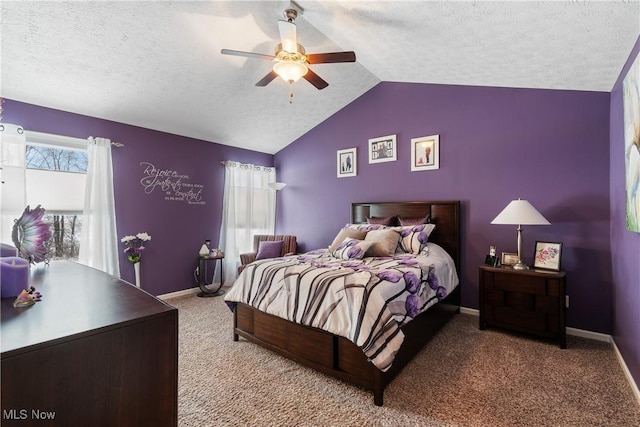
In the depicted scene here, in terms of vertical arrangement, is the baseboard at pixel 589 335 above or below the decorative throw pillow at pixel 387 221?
below

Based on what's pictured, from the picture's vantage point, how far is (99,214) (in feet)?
11.5

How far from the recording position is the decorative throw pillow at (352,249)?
9.70 feet

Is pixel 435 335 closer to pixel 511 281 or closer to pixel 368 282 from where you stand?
pixel 511 281

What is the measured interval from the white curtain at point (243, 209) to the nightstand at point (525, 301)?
11.7ft

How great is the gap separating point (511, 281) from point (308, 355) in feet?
6.74

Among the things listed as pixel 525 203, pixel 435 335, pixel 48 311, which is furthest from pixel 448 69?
pixel 48 311

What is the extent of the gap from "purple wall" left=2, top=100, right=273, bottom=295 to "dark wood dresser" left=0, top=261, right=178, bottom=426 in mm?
3139

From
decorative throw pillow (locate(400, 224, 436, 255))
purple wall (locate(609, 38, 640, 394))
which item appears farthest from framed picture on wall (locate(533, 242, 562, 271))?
decorative throw pillow (locate(400, 224, 436, 255))

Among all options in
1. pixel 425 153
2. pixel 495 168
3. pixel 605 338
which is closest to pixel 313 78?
pixel 425 153

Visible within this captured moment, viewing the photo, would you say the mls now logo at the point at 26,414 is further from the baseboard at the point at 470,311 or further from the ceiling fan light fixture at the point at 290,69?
the baseboard at the point at 470,311

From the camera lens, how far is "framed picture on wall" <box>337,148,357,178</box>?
4.45 meters

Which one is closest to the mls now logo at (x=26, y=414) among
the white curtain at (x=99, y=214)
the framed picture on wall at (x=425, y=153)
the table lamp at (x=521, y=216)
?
the table lamp at (x=521, y=216)

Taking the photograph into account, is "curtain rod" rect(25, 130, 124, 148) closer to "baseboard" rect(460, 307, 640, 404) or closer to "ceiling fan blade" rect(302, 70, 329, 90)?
"ceiling fan blade" rect(302, 70, 329, 90)

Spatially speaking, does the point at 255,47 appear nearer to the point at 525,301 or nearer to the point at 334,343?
the point at 334,343
